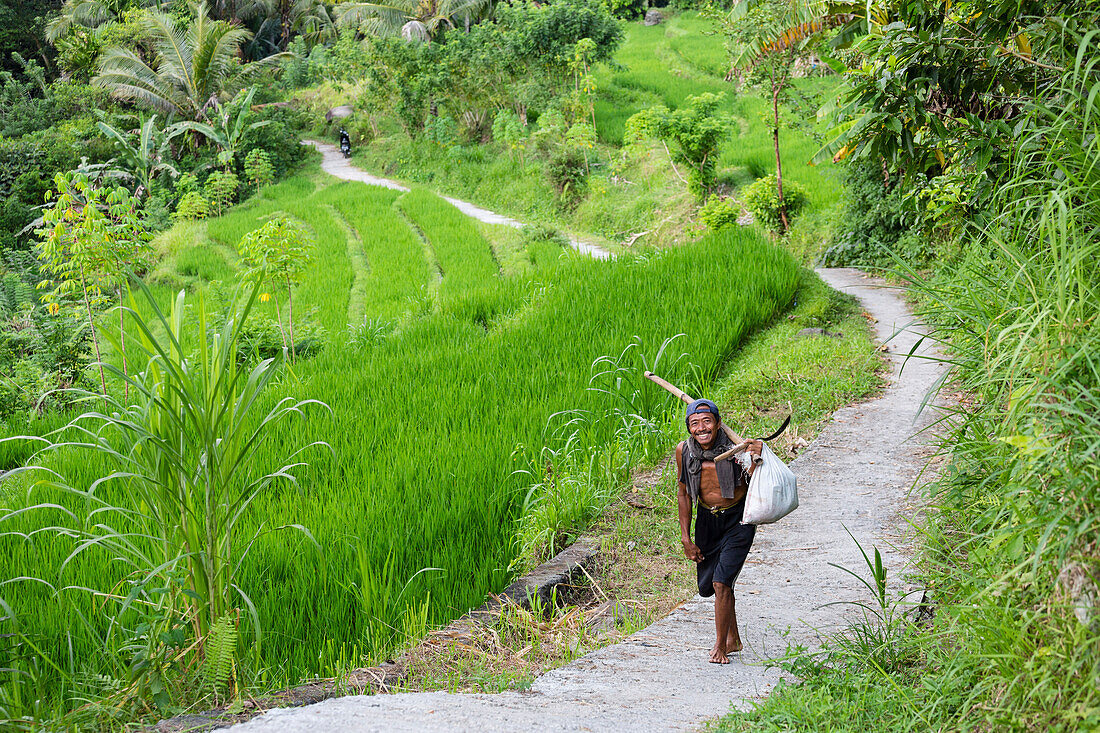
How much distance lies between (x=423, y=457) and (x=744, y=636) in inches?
78.5

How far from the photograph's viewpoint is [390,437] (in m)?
4.71

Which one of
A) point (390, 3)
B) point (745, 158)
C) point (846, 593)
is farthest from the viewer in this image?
point (390, 3)

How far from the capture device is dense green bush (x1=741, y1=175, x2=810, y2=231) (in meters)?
10.5

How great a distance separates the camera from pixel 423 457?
4312mm

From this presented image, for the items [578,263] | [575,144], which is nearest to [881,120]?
[578,263]

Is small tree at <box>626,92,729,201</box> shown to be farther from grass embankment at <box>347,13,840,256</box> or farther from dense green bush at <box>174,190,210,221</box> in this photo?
dense green bush at <box>174,190,210,221</box>

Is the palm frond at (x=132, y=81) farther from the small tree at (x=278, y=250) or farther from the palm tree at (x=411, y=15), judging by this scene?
the small tree at (x=278, y=250)

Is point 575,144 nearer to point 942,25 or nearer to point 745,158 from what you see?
point 745,158

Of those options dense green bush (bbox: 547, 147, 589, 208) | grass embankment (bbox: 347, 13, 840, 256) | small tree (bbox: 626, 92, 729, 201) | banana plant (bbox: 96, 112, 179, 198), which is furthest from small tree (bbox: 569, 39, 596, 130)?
banana plant (bbox: 96, 112, 179, 198)

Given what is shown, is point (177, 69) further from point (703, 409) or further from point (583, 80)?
point (703, 409)

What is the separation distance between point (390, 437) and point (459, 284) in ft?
18.4

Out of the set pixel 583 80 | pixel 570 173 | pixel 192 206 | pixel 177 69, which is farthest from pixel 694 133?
pixel 177 69

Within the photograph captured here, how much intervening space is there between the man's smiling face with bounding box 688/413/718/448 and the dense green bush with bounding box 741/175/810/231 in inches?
325

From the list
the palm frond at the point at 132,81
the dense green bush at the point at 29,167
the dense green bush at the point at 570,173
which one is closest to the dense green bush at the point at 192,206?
the dense green bush at the point at 29,167
